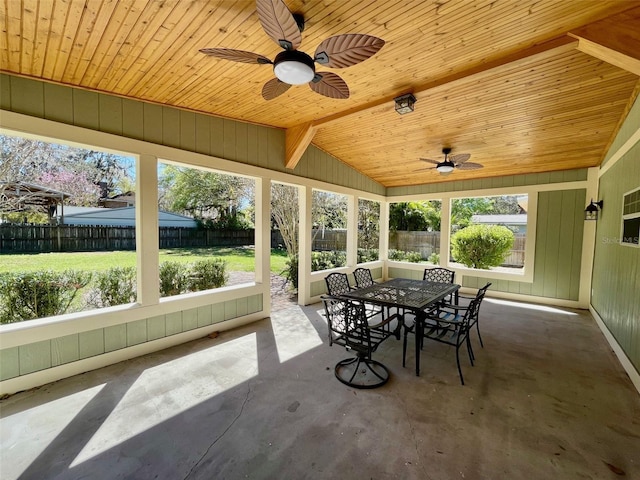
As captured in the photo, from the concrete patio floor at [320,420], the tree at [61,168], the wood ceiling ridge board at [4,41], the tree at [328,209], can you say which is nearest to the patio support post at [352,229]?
the tree at [328,209]

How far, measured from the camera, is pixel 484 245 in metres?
6.64

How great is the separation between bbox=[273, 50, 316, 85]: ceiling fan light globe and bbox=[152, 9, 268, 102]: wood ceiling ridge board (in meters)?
0.46

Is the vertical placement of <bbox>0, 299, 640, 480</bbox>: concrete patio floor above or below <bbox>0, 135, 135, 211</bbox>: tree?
below

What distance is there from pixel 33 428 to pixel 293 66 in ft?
10.5

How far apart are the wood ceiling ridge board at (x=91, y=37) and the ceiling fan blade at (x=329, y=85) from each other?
54.7 inches

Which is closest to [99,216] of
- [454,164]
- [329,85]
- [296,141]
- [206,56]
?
[296,141]

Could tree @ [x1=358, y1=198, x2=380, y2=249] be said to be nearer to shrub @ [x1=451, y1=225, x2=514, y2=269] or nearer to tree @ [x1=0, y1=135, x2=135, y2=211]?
shrub @ [x1=451, y1=225, x2=514, y2=269]

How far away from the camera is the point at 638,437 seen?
6.37 ft

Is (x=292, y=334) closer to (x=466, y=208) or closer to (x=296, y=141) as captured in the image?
(x=296, y=141)

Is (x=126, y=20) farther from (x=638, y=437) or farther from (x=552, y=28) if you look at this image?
(x=638, y=437)

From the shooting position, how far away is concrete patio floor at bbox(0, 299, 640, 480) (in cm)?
167

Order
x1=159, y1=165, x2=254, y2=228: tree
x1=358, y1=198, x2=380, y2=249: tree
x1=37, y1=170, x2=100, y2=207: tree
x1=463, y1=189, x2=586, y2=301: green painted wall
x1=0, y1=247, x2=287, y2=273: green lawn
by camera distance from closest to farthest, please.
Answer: x1=463, y1=189, x2=586, y2=301: green painted wall → x1=0, y1=247, x2=287, y2=273: green lawn → x1=37, y1=170, x2=100, y2=207: tree → x1=358, y1=198, x2=380, y2=249: tree → x1=159, y1=165, x2=254, y2=228: tree

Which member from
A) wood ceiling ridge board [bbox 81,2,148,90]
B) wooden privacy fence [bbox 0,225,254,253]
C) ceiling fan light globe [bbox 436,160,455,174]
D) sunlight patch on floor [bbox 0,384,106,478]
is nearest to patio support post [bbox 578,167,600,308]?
ceiling fan light globe [bbox 436,160,455,174]

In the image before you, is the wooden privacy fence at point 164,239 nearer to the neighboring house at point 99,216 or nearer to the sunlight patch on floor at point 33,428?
the neighboring house at point 99,216
